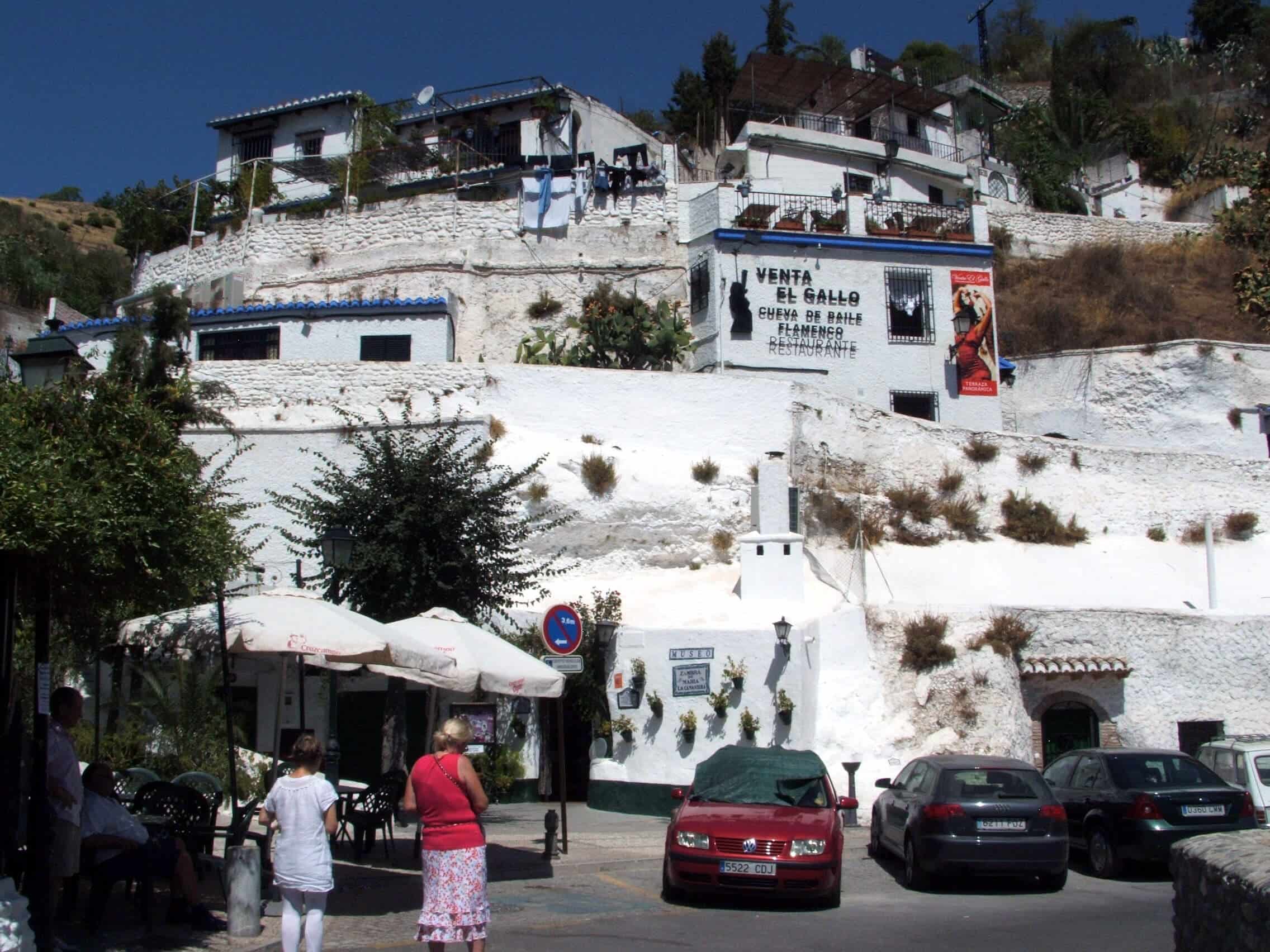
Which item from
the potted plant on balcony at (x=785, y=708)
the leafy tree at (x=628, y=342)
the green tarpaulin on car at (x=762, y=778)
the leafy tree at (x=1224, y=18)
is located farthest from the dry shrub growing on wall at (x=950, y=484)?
the leafy tree at (x=1224, y=18)

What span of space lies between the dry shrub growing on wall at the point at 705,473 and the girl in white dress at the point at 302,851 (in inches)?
625

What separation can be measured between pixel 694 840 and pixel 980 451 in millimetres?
16687

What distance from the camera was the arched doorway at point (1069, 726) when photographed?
1962 cm

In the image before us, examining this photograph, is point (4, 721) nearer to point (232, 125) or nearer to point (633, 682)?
point (633, 682)

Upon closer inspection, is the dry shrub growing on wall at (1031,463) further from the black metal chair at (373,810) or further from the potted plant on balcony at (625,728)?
the black metal chair at (373,810)

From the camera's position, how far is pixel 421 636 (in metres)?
11.9

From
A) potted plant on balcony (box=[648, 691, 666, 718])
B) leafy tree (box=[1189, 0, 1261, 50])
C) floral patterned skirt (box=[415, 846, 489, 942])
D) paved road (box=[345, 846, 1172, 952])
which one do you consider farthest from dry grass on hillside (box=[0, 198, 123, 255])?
leafy tree (box=[1189, 0, 1261, 50])

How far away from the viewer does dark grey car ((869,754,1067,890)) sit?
11.3m

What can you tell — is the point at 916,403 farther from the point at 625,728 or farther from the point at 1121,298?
the point at 625,728

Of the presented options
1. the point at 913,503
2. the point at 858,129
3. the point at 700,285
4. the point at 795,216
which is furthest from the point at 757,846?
the point at 858,129

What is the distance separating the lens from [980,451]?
82.6ft

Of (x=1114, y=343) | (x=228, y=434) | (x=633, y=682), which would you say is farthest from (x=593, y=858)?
(x=1114, y=343)

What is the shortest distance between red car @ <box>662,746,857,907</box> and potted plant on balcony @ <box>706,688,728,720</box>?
6.09 meters

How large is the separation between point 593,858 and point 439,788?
21.6ft
